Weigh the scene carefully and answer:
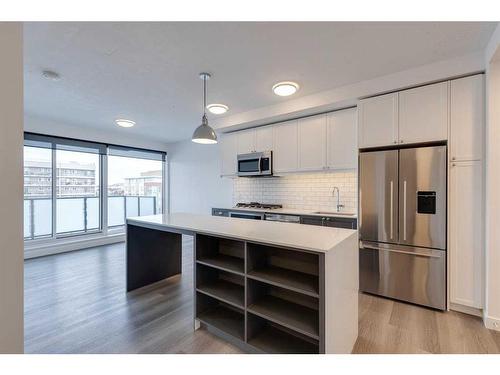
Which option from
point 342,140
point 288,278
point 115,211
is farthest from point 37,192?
point 342,140

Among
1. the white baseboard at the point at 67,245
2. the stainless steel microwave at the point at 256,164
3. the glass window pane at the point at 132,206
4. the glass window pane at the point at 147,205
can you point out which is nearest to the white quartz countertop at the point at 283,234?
the stainless steel microwave at the point at 256,164

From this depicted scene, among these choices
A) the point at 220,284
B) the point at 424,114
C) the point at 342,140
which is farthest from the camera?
the point at 342,140

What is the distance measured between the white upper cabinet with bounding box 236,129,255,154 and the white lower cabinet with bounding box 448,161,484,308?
2752mm

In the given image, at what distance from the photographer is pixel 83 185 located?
16.5 ft

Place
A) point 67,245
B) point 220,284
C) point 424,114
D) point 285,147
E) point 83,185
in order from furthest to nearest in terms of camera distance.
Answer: point 83,185 → point 67,245 → point 285,147 → point 424,114 → point 220,284

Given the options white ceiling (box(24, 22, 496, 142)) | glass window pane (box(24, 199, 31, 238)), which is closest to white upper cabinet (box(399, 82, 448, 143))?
Answer: white ceiling (box(24, 22, 496, 142))

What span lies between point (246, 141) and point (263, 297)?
9.54ft

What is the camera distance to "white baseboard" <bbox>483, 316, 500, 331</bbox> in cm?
206

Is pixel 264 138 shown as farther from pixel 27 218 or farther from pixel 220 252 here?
pixel 27 218

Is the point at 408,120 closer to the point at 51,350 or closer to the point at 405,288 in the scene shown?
the point at 405,288

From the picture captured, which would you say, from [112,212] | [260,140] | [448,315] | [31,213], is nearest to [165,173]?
[112,212]

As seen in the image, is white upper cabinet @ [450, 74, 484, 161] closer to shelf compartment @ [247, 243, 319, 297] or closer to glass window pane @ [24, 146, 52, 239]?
shelf compartment @ [247, 243, 319, 297]

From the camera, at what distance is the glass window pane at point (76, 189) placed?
15.5 ft

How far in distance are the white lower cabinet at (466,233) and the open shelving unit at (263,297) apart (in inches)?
65.0
